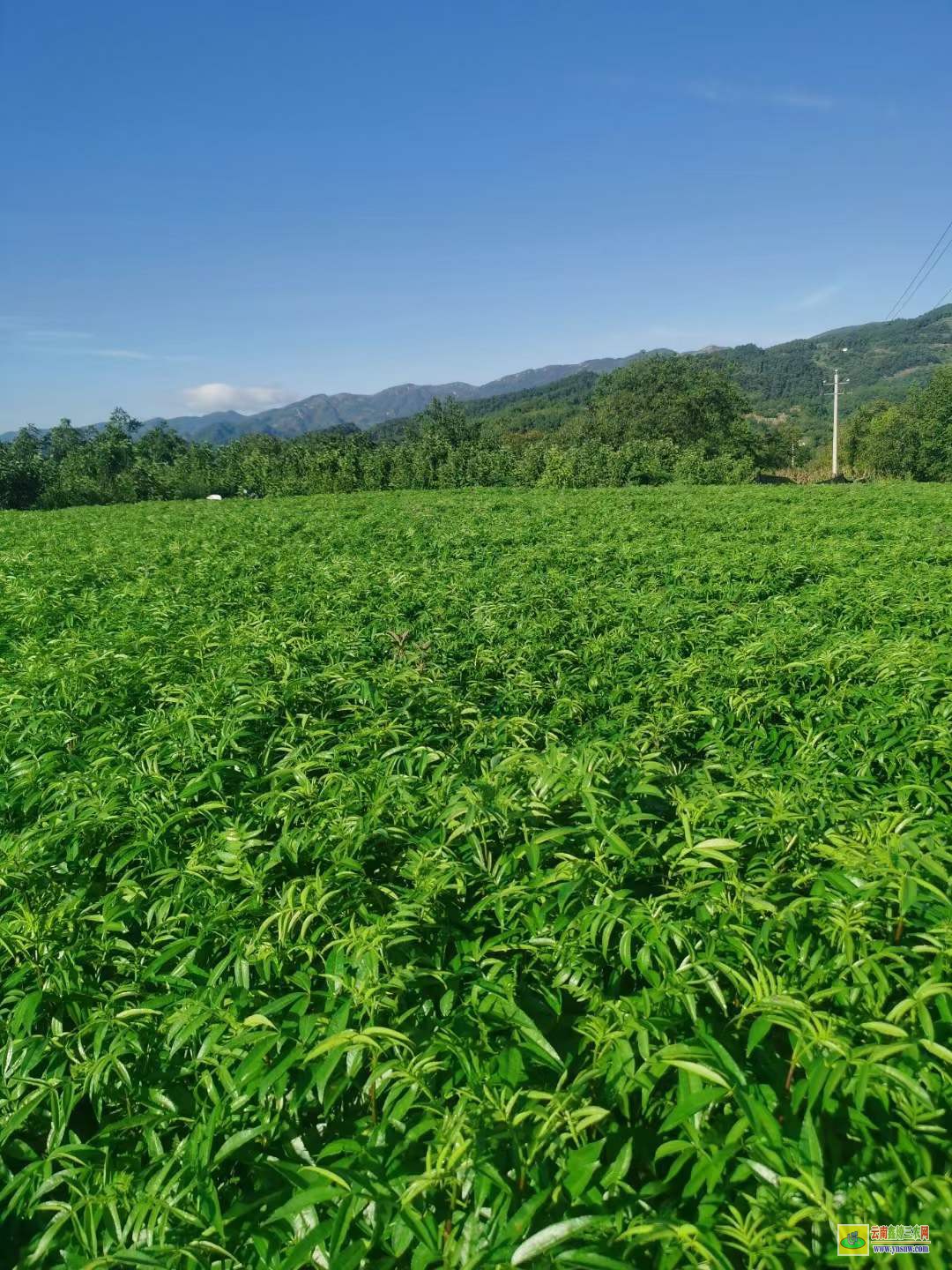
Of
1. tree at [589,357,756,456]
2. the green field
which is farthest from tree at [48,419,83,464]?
the green field

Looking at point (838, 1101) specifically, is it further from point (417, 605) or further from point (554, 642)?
point (417, 605)

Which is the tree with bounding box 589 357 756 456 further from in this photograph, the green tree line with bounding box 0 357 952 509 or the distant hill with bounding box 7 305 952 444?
the distant hill with bounding box 7 305 952 444

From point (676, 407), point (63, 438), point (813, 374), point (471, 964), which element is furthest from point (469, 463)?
point (813, 374)

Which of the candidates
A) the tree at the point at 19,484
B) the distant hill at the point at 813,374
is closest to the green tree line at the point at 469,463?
the tree at the point at 19,484

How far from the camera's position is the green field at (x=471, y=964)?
118 cm

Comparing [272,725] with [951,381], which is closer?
[272,725]

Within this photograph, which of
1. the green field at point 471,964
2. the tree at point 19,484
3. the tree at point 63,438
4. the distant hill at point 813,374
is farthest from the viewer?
the distant hill at point 813,374

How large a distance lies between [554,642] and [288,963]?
344 cm

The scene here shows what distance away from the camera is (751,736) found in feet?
11.2

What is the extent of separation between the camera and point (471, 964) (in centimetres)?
175

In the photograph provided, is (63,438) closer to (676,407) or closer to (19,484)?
(19,484)

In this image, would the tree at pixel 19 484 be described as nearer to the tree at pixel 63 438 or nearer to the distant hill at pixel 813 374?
the tree at pixel 63 438

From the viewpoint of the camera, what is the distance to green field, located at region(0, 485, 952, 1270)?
3.89ft

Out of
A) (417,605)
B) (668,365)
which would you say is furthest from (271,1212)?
(668,365)
